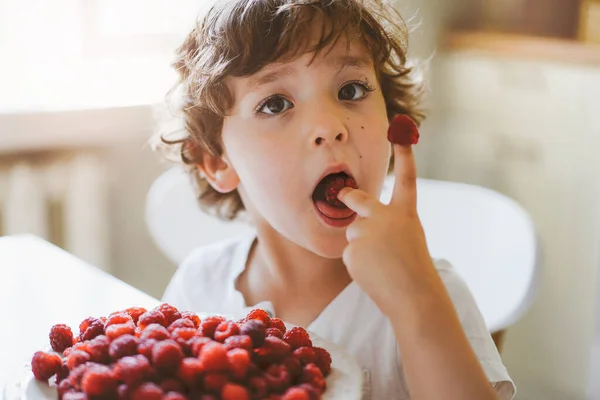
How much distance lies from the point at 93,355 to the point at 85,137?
4.44ft

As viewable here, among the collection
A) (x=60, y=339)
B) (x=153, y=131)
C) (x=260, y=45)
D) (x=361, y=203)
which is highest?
(x=260, y=45)

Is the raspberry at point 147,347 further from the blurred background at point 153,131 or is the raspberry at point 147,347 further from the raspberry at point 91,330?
the blurred background at point 153,131

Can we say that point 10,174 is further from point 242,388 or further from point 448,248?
point 242,388

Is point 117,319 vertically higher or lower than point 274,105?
lower

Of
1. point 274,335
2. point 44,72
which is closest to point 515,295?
point 274,335

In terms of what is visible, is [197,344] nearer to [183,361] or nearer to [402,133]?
[183,361]

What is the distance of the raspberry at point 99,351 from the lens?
1.97 ft

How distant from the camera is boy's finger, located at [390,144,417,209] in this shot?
692 mm

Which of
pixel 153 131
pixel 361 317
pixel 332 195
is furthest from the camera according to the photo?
pixel 153 131

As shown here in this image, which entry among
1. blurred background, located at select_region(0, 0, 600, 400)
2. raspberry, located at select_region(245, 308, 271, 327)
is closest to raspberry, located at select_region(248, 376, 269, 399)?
raspberry, located at select_region(245, 308, 271, 327)

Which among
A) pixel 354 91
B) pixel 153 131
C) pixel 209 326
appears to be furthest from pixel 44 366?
pixel 153 131

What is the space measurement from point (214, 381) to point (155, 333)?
0.28ft

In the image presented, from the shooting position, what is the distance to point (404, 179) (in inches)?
27.2

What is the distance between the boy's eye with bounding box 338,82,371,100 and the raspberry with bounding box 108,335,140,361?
1.50 feet
